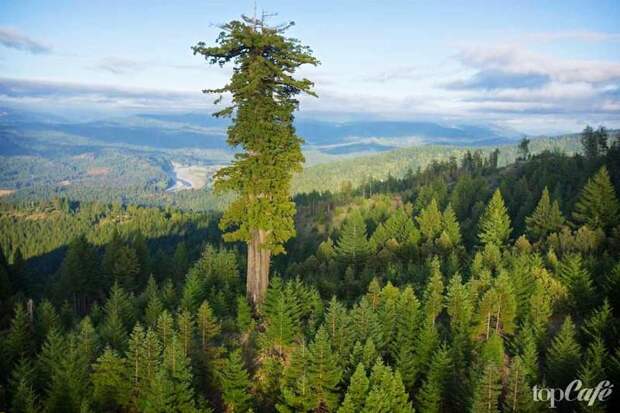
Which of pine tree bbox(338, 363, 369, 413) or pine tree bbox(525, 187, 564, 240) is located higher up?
pine tree bbox(525, 187, 564, 240)

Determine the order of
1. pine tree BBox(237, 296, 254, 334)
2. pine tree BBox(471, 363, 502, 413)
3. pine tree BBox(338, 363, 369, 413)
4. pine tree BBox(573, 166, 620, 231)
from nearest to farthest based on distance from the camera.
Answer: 1. pine tree BBox(338, 363, 369, 413)
2. pine tree BBox(471, 363, 502, 413)
3. pine tree BBox(237, 296, 254, 334)
4. pine tree BBox(573, 166, 620, 231)

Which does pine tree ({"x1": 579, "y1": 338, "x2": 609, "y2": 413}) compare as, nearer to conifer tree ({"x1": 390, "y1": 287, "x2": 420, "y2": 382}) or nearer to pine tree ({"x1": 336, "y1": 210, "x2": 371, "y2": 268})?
conifer tree ({"x1": 390, "y1": 287, "x2": 420, "y2": 382})

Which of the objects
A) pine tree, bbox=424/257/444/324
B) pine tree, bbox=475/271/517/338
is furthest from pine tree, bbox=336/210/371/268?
pine tree, bbox=475/271/517/338

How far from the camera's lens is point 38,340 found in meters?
29.7

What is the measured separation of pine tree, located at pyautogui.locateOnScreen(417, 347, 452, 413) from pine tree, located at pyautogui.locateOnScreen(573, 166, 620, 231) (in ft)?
154

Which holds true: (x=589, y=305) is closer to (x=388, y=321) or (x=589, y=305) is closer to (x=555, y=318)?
(x=555, y=318)

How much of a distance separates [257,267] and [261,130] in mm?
7828

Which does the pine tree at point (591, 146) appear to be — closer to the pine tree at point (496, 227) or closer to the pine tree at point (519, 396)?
the pine tree at point (496, 227)

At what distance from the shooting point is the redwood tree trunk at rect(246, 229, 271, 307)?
88.5ft

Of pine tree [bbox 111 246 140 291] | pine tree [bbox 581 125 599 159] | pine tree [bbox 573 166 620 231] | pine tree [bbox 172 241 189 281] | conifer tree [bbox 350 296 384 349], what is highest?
pine tree [bbox 581 125 599 159]

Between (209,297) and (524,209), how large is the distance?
2492 inches

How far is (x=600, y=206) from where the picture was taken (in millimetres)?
59594

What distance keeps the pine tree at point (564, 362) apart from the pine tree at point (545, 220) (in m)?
42.2

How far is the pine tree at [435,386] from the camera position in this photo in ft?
67.6
